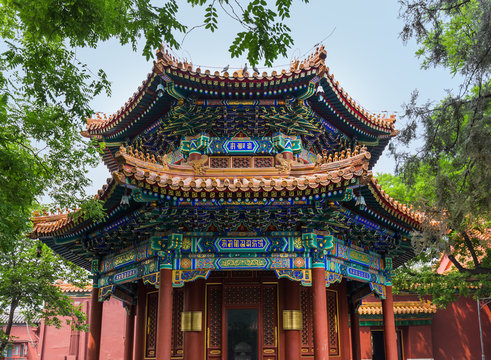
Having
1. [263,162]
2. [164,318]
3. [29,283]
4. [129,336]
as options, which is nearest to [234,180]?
[263,162]

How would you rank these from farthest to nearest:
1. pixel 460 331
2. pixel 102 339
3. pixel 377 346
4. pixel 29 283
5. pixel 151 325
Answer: pixel 377 346
pixel 102 339
pixel 460 331
pixel 29 283
pixel 151 325

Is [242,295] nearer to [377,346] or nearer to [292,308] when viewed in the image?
[292,308]

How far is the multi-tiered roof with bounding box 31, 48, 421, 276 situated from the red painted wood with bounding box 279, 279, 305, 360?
4.53ft

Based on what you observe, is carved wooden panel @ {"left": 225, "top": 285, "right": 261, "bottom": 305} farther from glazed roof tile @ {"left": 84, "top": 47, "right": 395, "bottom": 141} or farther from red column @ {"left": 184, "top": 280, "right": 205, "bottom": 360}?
glazed roof tile @ {"left": 84, "top": 47, "right": 395, "bottom": 141}

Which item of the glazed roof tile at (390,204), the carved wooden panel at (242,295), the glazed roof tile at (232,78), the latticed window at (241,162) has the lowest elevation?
the carved wooden panel at (242,295)

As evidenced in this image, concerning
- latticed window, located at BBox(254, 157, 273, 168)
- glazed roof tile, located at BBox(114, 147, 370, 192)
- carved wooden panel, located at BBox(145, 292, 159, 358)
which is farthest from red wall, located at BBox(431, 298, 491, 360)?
glazed roof tile, located at BBox(114, 147, 370, 192)

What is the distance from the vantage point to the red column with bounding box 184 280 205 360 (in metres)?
10.3

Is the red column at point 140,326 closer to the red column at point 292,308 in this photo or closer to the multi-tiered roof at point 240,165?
the multi-tiered roof at point 240,165

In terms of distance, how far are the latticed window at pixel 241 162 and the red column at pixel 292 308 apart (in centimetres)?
276

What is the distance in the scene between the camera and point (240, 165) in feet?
37.7

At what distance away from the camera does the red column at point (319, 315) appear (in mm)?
9523

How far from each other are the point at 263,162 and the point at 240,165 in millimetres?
542

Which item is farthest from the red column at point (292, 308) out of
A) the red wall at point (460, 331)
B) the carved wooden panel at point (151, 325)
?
the red wall at point (460, 331)

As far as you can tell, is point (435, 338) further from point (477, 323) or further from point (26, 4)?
point (26, 4)
